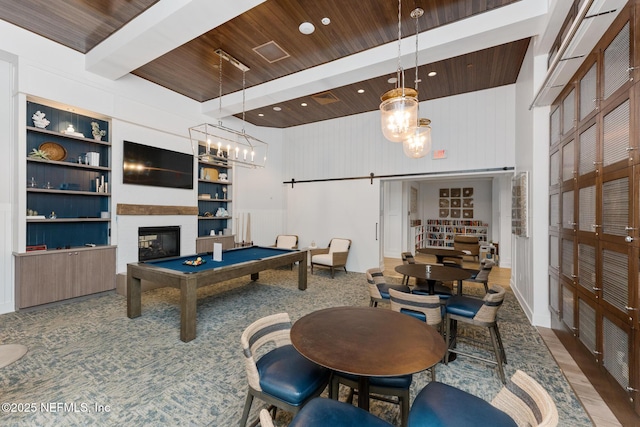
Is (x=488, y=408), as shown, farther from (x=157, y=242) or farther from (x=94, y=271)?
(x=157, y=242)

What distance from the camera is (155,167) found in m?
5.51

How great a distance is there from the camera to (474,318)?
260 cm

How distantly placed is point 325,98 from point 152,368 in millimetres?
5505

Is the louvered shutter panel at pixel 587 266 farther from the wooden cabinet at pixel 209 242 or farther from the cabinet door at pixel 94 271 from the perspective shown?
the cabinet door at pixel 94 271

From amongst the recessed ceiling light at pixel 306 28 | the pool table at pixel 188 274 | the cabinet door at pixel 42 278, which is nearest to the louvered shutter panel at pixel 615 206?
the recessed ceiling light at pixel 306 28

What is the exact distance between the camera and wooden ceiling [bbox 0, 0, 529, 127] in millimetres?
3295

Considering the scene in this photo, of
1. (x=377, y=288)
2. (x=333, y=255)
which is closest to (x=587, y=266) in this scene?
(x=377, y=288)

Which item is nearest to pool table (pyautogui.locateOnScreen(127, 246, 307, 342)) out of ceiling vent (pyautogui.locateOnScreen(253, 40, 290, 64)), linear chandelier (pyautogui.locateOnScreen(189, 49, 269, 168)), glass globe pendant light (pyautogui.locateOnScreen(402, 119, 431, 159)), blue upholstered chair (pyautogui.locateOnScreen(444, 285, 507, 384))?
linear chandelier (pyautogui.locateOnScreen(189, 49, 269, 168))

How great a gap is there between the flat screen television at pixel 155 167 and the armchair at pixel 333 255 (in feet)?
11.0

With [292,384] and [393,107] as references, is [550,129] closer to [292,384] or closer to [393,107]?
[393,107]

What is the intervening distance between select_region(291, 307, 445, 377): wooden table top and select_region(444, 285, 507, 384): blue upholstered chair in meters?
1.05

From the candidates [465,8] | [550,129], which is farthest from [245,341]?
[550,129]

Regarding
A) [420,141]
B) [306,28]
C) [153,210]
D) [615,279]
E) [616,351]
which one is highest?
[306,28]

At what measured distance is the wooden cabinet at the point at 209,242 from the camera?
635 cm
